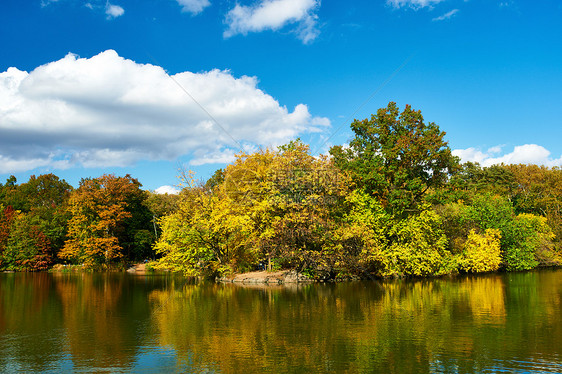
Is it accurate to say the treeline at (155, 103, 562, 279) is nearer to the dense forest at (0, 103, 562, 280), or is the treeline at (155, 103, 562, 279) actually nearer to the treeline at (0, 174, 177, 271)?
the dense forest at (0, 103, 562, 280)

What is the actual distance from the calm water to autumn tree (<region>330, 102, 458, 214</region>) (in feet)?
42.5

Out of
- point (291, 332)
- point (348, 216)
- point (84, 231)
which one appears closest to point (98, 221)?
point (84, 231)

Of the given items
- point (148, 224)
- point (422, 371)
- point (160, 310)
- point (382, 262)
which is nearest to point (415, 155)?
point (382, 262)

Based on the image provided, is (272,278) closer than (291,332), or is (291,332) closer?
(291,332)

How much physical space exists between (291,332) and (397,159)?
2699 cm

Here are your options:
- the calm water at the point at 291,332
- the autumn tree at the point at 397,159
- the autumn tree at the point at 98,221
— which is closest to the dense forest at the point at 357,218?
the autumn tree at the point at 397,159

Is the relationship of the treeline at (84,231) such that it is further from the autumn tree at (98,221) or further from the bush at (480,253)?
the bush at (480,253)

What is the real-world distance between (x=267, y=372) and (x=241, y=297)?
16332 millimetres

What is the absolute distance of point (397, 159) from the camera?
39.9 m

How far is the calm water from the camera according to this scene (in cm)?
1281

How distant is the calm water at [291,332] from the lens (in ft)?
42.0

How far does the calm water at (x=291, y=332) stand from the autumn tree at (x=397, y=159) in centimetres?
1297

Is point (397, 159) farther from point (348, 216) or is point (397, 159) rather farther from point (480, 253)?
point (480, 253)

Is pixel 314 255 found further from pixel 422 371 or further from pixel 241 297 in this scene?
pixel 422 371
